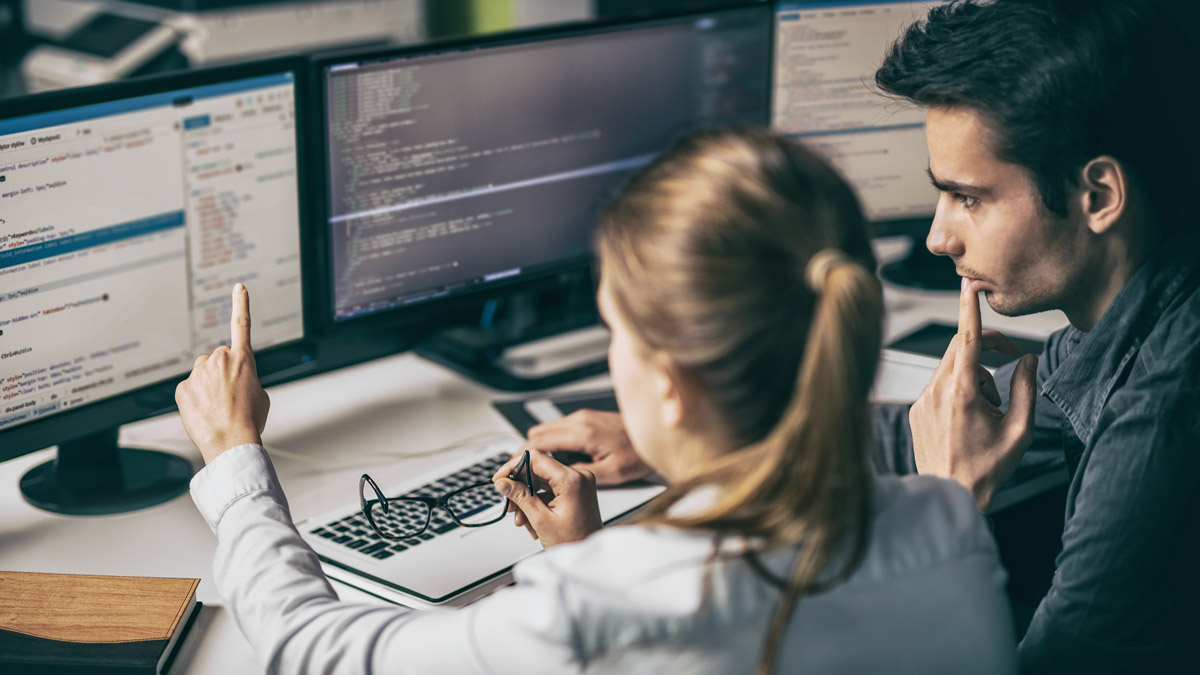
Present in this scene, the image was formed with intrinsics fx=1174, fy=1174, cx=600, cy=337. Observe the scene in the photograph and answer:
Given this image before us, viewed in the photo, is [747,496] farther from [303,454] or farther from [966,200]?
[303,454]

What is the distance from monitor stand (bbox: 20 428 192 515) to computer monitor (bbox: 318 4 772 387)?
28cm

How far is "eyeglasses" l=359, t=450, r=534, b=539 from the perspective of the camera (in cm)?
119

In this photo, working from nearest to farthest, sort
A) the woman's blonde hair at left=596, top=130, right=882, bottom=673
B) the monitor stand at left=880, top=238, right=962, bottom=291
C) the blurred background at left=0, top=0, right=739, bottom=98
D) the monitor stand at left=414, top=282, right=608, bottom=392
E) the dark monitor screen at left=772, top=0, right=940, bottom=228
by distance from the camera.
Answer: the woman's blonde hair at left=596, top=130, right=882, bottom=673 < the monitor stand at left=414, top=282, right=608, bottom=392 < the dark monitor screen at left=772, top=0, right=940, bottom=228 < the monitor stand at left=880, top=238, right=962, bottom=291 < the blurred background at left=0, top=0, right=739, bottom=98

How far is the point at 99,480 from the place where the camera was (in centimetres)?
135

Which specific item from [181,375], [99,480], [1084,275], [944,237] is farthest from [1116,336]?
[99,480]

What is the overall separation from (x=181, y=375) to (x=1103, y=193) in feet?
3.31

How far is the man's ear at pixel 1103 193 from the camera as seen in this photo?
1160 mm

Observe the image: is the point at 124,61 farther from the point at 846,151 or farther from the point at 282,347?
the point at 846,151

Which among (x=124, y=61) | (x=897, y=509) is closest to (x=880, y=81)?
(x=897, y=509)

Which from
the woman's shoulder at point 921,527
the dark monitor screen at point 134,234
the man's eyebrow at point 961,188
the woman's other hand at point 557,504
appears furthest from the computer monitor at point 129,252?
the woman's shoulder at point 921,527

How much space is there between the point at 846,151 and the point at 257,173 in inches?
38.1

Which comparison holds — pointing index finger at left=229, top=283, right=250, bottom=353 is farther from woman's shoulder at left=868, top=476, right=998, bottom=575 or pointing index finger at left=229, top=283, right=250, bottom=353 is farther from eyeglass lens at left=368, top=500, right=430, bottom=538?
woman's shoulder at left=868, top=476, right=998, bottom=575

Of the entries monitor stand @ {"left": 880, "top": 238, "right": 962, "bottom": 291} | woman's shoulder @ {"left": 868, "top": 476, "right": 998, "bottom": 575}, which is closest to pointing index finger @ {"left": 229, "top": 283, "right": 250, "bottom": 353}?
woman's shoulder @ {"left": 868, "top": 476, "right": 998, "bottom": 575}

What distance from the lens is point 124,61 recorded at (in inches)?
100.0
